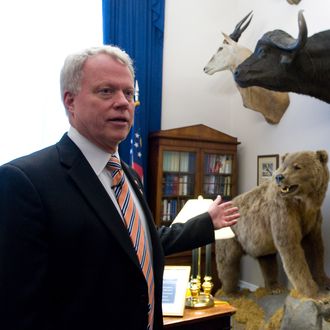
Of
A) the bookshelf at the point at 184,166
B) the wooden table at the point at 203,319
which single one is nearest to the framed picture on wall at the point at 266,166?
the bookshelf at the point at 184,166

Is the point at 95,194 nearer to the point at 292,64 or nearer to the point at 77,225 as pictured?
the point at 77,225

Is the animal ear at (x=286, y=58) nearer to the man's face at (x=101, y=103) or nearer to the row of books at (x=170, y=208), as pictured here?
the man's face at (x=101, y=103)

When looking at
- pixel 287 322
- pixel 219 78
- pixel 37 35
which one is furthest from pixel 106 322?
pixel 219 78

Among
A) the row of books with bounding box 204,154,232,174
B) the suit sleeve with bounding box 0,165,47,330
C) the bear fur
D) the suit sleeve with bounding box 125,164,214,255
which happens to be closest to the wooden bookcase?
the row of books with bounding box 204,154,232,174

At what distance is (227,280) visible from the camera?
129 inches

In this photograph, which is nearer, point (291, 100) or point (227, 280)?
point (227, 280)

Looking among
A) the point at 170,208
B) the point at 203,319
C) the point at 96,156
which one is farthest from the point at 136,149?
the point at 96,156

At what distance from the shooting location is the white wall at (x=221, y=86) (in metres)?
3.71

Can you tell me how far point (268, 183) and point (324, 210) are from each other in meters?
0.65

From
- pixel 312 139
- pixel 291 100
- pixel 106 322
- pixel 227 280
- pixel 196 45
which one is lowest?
pixel 227 280

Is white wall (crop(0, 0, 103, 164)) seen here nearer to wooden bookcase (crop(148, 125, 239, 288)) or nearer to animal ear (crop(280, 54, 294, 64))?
wooden bookcase (crop(148, 125, 239, 288))

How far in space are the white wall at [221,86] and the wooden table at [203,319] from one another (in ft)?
7.09

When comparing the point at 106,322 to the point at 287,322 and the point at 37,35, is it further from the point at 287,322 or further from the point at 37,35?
the point at 37,35

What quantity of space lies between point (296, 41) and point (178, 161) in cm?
189
